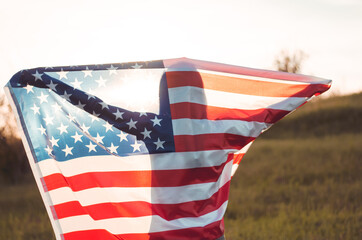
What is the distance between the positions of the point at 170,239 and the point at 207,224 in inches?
15.3

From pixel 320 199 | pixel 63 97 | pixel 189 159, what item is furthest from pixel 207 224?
pixel 320 199

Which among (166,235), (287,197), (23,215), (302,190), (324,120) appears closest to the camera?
(166,235)

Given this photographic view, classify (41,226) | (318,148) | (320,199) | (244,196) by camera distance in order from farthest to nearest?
1. (318,148)
2. (244,196)
3. (320,199)
4. (41,226)

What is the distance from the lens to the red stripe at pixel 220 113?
3.62 metres

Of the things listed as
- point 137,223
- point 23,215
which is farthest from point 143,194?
point 23,215

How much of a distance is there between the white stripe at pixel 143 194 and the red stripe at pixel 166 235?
29 cm

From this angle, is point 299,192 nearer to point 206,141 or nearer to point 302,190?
point 302,190

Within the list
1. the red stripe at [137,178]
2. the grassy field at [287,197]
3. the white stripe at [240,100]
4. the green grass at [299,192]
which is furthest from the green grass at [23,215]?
the white stripe at [240,100]

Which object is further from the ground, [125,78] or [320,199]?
[125,78]

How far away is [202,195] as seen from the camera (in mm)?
3625

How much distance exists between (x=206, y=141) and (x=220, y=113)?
349 millimetres

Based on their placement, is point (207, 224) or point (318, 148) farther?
point (318, 148)

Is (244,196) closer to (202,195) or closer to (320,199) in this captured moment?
(320,199)

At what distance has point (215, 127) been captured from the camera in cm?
371
